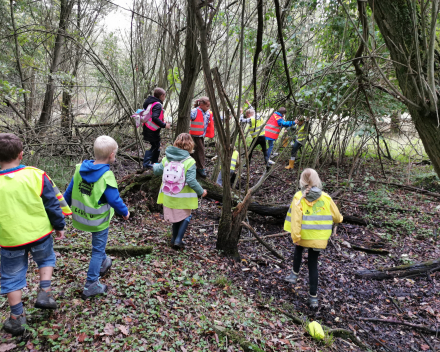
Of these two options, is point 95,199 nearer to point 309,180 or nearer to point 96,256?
point 96,256

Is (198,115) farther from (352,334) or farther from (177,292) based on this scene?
(352,334)

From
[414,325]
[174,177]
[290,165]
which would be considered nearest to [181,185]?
[174,177]

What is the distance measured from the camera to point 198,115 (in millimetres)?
5699

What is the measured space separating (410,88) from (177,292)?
3290 millimetres

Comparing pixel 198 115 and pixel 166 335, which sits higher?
pixel 198 115

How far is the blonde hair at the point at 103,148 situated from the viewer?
2660 mm

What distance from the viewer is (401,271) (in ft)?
14.6

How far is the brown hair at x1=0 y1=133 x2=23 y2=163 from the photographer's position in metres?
2.19

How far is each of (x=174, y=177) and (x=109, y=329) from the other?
6.43ft

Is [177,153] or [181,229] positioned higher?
[177,153]

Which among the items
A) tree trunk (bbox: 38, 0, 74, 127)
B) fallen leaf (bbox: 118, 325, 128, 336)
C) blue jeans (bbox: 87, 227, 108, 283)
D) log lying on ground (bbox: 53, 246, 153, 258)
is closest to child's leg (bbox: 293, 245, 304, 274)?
log lying on ground (bbox: 53, 246, 153, 258)

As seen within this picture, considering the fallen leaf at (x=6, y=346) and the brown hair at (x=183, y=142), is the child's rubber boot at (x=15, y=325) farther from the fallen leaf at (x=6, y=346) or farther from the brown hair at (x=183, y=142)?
the brown hair at (x=183, y=142)

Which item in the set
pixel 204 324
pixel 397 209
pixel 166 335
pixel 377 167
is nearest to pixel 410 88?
pixel 204 324

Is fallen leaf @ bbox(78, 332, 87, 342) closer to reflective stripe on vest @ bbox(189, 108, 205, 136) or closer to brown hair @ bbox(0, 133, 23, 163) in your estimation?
brown hair @ bbox(0, 133, 23, 163)
